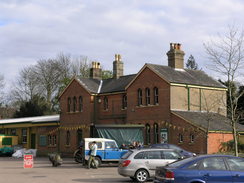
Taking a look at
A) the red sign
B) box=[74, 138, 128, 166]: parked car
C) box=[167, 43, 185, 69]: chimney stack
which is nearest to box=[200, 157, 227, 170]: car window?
box=[74, 138, 128, 166]: parked car

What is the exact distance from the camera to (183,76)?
39656 millimetres

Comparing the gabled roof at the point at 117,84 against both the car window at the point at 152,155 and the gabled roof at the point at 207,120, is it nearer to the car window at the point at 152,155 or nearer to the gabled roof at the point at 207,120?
the gabled roof at the point at 207,120

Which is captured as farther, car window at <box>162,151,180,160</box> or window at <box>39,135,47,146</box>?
window at <box>39,135,47,146</box>

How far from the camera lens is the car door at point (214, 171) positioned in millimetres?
13070

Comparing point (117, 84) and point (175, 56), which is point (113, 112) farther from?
point (175, 56)

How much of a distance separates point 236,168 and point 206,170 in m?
0.99

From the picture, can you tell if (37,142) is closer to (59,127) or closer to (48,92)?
(59,127)

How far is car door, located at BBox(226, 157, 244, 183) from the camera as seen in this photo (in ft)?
43.1

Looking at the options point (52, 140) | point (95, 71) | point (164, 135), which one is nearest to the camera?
point (164, 135)

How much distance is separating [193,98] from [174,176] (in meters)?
26.5

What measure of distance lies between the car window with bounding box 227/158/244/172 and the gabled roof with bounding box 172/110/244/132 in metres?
20.4

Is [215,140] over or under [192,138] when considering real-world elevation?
under

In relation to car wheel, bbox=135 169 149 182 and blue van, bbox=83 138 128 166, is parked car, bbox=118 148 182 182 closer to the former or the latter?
car wheel, bbox=135 169 149 182

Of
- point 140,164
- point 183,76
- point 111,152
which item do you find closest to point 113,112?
point 183,76
